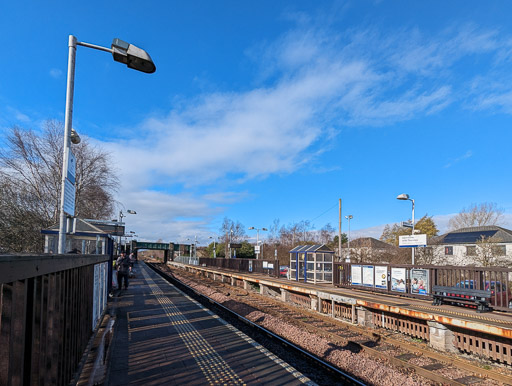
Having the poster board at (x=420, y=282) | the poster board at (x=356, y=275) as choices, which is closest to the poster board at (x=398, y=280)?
the poster board at (x=420, y=282)

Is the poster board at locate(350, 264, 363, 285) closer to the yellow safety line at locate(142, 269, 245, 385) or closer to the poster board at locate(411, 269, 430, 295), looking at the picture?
the poster board at locate(411, 269, 430, 295)

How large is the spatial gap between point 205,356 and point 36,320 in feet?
14.3

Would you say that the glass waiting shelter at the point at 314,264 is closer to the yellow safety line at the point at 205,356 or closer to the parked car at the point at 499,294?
the parked car at the point at 499,294

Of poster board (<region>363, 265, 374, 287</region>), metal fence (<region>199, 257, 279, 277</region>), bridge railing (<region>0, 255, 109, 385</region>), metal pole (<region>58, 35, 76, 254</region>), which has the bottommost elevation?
metal fence (<region>199, 257, 279, 277</region>)

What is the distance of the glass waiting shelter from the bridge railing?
16.3 metres

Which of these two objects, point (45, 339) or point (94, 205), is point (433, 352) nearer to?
point (45, 339)

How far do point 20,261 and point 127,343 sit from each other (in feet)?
19.6

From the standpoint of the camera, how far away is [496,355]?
747cm

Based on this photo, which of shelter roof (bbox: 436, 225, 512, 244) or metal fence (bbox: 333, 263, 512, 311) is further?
shelter roof (bbox: 436, 225, 512, 244)

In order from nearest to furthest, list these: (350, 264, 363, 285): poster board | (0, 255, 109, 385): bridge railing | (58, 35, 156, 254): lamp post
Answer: (0, 255, 109, 385): bridge railing, (58, 35, 156, 254): lamp post, (350, 264, 363, 285): poster board

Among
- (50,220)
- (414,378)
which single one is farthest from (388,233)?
(414,378)

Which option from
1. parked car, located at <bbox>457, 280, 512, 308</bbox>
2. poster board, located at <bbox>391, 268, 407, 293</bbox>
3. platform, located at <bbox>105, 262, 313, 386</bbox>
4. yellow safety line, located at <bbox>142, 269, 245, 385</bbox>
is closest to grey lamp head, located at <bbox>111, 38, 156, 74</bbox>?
platform, located at <bbox>105, 262, 313, 386</bbox>

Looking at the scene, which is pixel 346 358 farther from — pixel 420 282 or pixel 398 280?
pixel 398 280

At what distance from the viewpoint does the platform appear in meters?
5.31
